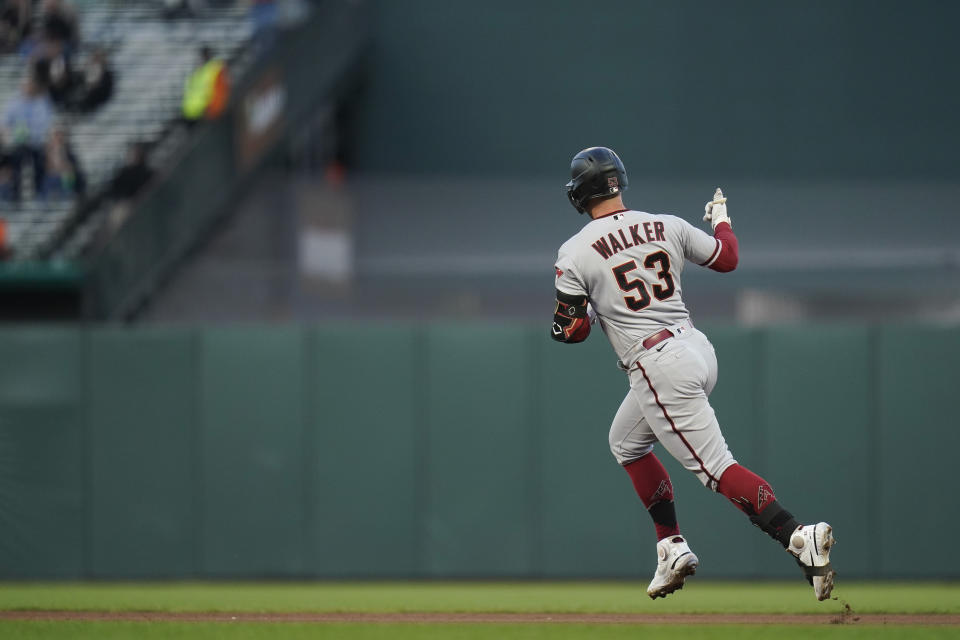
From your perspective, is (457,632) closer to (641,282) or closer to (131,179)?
(641,282)

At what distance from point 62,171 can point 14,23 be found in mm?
3740

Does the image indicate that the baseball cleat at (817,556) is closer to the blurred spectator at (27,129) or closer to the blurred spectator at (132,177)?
the blurred spectator at (132,177)

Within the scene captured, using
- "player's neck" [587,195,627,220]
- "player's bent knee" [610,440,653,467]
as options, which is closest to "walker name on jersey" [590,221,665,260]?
"player's neck" [587,195,627,220]

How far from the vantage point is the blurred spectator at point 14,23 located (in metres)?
16.7

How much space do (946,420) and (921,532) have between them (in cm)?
92

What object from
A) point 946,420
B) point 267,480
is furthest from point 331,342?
point 946,420

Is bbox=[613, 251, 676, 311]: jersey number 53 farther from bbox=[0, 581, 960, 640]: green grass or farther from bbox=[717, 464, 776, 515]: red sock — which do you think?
bbox=[0, 581, 960, 640]: green grass

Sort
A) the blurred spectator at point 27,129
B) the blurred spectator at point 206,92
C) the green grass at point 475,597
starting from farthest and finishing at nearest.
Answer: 1. the blurred spectator at point 206,92
2. the blurred spectator at point 27,129
3. the green grass at point 475,597

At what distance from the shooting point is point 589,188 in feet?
19.4

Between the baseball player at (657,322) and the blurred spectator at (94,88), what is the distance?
10.7 metres

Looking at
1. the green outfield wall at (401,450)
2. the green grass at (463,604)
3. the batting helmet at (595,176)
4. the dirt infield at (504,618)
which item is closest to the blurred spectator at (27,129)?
the green outfield wall at (401,450)

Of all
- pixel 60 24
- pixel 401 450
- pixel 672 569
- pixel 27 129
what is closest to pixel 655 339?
pixel 672 569

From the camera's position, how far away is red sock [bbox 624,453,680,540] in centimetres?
610

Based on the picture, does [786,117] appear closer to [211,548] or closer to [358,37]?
[358,37]
